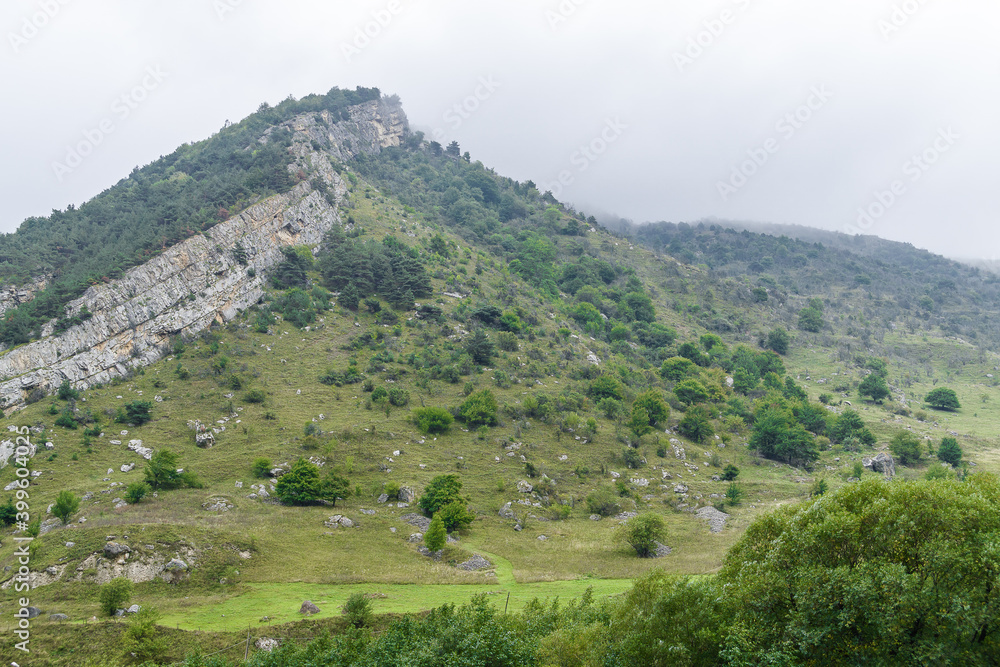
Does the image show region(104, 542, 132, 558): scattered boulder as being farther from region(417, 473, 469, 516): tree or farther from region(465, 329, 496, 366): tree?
region(465, 329, 496, 366): tree

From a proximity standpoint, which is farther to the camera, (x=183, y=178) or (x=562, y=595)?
(x=183, y=178)

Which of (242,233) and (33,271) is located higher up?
(242,233)

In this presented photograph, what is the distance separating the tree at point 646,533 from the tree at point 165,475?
95.4 feet

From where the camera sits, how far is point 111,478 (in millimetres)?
36156

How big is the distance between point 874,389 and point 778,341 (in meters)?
21.2

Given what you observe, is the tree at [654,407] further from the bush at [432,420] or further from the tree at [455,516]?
the tree at [455,516]

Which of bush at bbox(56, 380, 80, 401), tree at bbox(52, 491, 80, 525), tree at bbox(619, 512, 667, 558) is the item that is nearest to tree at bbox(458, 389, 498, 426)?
tree at bbox(619, 512, 667, 558)

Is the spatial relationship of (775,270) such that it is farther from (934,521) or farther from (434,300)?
(934,521)

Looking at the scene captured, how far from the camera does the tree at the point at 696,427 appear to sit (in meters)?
55.3

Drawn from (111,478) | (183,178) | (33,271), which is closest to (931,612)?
(111,478)

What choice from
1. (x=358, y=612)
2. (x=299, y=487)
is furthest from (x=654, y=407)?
(x=358, y=612)

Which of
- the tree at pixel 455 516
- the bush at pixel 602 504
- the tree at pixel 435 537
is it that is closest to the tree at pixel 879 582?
the tree at pixel 435 537

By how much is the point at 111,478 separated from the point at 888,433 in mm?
71840

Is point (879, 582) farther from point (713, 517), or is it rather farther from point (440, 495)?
point (440, 495)
